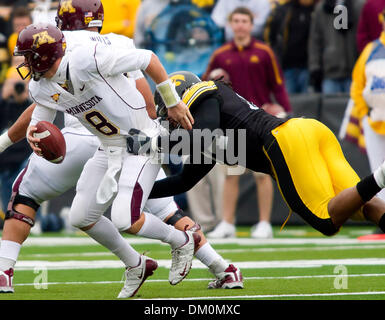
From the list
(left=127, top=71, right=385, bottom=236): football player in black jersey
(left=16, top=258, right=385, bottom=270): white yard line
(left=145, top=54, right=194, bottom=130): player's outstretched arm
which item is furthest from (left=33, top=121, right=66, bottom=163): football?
(left=16, top=258, right=385, bottom=270): white yard line

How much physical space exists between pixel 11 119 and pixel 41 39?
17.5 ft

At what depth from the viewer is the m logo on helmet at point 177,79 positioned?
5906 millimetres

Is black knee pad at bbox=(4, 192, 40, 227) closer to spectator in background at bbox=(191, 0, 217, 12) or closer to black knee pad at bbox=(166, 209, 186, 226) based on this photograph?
black knee pad at bbox=(166, 209, 186, 226)

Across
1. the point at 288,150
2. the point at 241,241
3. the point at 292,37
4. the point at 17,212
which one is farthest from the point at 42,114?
the point at 292,37

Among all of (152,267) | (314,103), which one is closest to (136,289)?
(152,267)

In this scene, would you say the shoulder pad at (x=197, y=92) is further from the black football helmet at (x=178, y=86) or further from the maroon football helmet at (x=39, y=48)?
the maroon football helmet at (x=39, y=48)

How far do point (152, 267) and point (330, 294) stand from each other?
115 cm

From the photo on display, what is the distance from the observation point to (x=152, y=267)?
19.8 ft

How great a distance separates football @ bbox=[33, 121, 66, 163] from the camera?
5.73m

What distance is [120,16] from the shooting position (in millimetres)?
9992

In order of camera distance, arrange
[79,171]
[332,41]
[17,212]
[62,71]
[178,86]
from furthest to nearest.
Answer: [332,41], [79,171], [17,212], [178,86], [62,71]

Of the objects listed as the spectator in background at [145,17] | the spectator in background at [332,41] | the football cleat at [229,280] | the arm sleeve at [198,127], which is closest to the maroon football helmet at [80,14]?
the arm sleeve at [198,127]

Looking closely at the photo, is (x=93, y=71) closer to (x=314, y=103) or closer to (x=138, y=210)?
(x=138, y=210)

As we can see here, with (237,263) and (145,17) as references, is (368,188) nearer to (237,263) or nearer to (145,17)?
(237,263)
